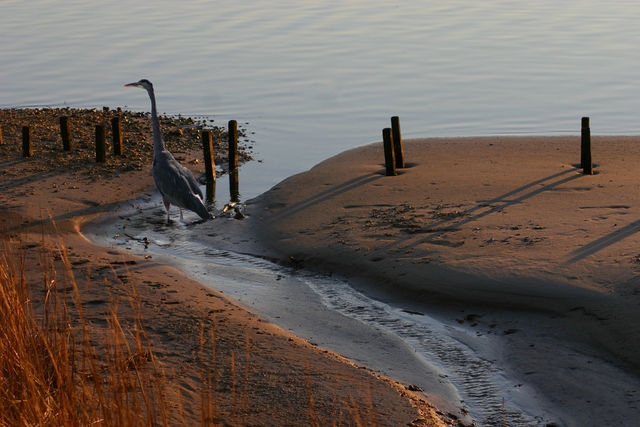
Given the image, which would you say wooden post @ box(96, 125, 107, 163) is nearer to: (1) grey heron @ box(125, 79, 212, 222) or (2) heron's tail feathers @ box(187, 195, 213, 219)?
(1) grey heron @ box(125, 79, 212, 222)

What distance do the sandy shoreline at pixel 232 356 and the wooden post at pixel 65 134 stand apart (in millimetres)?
4425

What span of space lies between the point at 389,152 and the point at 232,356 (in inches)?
405

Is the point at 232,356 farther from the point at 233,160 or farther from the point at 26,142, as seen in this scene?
the point at 26,142

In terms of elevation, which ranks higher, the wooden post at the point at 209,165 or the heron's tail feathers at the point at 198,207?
the wooden post at the point at 209,165

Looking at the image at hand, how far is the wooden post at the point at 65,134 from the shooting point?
631 inches

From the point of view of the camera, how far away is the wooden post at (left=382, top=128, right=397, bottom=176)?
1388 cm

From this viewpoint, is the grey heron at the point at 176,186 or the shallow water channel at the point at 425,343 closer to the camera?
the shallow water channel at the point at 425,343

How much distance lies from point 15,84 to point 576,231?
24.2 m

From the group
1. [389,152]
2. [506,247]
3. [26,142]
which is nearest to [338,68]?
[26,142]

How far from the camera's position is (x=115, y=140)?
53.4 feet

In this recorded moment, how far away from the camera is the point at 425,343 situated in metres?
7.95

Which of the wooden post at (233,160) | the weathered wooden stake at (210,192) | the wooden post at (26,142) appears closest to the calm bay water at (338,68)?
the wooden post at (233,160)

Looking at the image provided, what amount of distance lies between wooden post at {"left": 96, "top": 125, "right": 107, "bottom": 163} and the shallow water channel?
488cm

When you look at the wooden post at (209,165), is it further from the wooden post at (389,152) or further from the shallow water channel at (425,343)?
the shallow water channel at (425,343)
